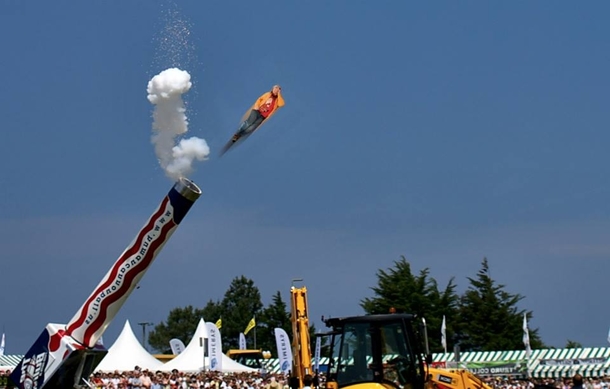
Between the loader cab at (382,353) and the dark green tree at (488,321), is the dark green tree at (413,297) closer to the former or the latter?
the dark green tree at (488,321)

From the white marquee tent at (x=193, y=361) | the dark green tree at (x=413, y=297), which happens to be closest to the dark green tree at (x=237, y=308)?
the dark green tree at (x=413, y=297)

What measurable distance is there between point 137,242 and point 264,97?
4.43 meters

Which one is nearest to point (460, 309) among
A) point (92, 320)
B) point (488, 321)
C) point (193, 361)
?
point (488, 321)

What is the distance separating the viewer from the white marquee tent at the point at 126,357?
4534 centimetres

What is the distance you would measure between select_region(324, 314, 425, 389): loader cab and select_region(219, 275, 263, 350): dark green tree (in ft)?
319

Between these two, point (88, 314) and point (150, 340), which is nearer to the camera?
point (88, 314)

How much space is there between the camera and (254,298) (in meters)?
123

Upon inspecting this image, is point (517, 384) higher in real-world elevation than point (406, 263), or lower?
lower

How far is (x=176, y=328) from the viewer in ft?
429

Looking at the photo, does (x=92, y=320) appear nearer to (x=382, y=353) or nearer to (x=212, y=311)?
(x=382, y=353)

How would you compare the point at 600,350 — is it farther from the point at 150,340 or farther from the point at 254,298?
the point at 150,340

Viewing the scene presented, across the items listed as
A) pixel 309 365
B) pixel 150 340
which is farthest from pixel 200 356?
pixel 150 340

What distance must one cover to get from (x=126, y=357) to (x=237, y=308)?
74.7 meters

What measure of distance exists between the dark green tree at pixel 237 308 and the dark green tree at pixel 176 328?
821 centimetres
